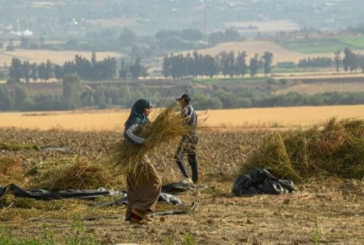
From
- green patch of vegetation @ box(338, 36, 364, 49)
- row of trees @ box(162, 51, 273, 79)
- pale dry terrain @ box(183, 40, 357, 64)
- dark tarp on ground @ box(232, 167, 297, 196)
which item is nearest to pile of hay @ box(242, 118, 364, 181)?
dark tarp on ground @ box(232, 167, 297, 196)

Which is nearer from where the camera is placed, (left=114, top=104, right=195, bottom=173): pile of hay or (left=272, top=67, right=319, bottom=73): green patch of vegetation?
(left=114, top=104, right=195, bottom=173): pile of hay

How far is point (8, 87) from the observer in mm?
99062

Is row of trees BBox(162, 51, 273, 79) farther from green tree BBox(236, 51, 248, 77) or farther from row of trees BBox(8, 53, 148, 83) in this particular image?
row of trees BBox(8, 53, 148, 83)

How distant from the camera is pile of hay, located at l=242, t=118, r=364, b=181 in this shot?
60.0 ft

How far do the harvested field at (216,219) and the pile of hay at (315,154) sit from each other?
402 mm

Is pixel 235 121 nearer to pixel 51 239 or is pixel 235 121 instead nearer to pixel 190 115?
pixel 190 115

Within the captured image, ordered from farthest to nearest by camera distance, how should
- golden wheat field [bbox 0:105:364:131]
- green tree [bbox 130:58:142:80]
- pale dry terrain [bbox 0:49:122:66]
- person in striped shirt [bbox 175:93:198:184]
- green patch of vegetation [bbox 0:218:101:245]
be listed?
pale dry terrain [bbox 0:49:122:66] → green tree [bbox 130:58:142:80] → golden wheat field [bbox 0:105:364:131] → person in striped shirt [bbox 175:93:198:184] → green patch of vegetation [bbox 0:218:101:245]

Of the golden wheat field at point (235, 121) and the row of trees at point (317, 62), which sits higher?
the golden wheat field at point (235, 121)

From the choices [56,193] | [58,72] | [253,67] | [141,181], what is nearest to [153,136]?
[141,181]

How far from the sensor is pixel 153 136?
13.4 metres

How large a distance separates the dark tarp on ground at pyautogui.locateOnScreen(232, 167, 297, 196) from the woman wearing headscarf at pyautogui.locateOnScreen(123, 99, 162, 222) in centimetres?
341

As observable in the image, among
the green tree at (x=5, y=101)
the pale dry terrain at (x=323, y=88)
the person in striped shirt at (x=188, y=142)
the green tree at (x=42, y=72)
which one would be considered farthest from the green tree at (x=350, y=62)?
the person in striped shirt at (x=188, y=142)

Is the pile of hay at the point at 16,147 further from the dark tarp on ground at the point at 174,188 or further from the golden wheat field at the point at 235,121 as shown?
the golden wheat field at the point at 235,121

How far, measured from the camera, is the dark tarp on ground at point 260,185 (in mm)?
16500
